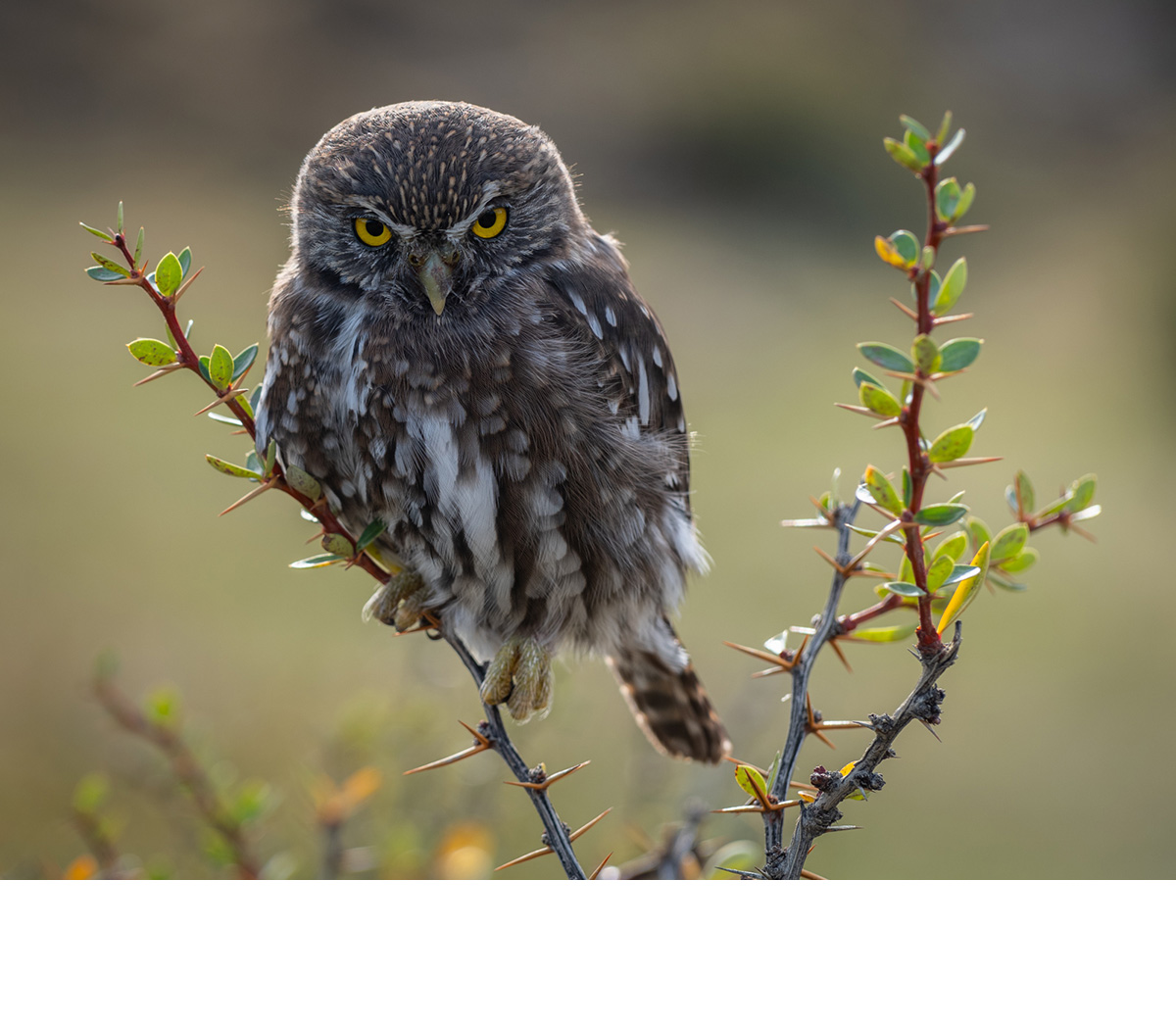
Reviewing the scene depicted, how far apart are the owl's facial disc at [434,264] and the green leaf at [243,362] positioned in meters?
0.44

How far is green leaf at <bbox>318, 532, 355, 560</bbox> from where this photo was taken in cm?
130

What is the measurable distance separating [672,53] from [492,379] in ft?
13.1

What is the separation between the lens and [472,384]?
154 centimetres

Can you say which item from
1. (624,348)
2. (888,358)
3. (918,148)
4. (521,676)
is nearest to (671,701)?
(521,676)

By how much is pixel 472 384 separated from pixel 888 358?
847mm

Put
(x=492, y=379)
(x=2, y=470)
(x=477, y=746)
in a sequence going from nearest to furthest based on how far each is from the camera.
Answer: (x=477, y=746) → (x=492, y=379) → (x=2, y=470)

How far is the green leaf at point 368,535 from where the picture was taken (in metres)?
1.36

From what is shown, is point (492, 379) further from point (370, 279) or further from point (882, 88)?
point (882, 88)

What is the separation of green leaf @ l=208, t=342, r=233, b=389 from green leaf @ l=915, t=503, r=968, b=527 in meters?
0.76

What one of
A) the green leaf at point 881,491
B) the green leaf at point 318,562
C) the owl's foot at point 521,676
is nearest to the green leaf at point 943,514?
the green leaf at point 881,491

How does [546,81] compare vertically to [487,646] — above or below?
above

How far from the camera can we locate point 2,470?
4.73 m

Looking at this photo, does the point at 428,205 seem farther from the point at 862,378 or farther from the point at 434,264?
the point at 862,378
